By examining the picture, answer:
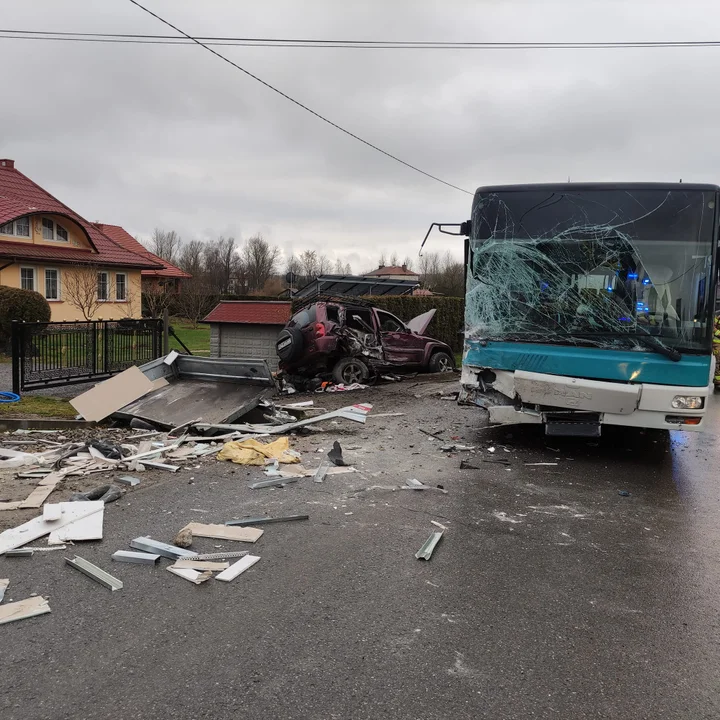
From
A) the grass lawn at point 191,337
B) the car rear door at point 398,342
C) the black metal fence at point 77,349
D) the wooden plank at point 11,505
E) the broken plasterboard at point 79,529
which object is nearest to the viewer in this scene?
the broken plasterboard at point 79,529

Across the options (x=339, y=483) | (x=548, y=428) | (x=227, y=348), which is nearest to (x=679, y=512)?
(x=548, y=428)

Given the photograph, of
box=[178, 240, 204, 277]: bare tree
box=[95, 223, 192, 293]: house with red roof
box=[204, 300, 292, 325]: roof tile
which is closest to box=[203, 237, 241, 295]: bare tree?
box=[178, 240, 204, 277]: bare tree

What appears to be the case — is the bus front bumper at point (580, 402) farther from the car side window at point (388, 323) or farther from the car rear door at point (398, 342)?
the car side window at point (388, 323)

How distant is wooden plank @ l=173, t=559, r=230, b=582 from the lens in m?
3.96

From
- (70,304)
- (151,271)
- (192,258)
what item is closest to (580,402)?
(70,304)

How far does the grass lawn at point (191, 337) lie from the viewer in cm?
2242

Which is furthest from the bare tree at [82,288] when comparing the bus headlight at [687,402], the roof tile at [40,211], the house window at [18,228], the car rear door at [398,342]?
the bus headlight at [687,402]

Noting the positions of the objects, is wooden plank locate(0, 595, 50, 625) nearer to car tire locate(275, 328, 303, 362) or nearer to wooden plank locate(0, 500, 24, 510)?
wooden plank locate(0, 500, 24, 510)

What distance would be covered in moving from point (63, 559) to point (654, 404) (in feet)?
18.8

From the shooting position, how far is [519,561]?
421cm

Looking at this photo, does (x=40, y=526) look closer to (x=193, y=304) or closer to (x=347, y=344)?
(x=347, y=344)

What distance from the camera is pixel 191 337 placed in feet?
91.7

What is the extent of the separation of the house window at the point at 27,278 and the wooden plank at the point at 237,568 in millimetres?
24600

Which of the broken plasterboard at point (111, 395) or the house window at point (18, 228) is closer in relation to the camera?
the broken plasterboard at point (111, 395)
